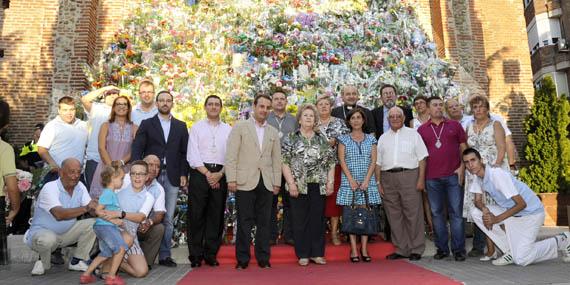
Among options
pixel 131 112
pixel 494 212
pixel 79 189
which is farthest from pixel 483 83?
pixel 79 189

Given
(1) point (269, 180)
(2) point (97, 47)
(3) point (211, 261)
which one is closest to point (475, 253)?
(1) point (269, 180)

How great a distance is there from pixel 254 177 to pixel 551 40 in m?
20.8

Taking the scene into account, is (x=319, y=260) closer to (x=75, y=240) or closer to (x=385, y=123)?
(x=385, y=123)

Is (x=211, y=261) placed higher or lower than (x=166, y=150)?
lower

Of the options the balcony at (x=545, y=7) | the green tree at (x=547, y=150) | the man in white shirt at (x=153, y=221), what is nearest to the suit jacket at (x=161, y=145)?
the man in white shirt at (x=153, y=221)

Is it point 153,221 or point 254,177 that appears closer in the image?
point 153,221

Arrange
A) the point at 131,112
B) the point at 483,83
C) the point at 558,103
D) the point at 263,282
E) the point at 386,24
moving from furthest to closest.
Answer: the point at 558,103
the point at 483,83
the point at 386,24
the point at 131,112
the point at 263,282

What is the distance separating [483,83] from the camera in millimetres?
11734

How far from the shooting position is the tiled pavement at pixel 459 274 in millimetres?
4336

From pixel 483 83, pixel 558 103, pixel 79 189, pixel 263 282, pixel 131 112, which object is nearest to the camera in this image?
pixel 263 282

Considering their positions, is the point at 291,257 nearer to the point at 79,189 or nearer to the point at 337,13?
the point at 79,189

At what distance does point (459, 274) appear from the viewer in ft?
15.3

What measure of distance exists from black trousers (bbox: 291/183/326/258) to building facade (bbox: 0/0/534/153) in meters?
6.62

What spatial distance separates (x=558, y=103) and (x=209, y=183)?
11.6m
